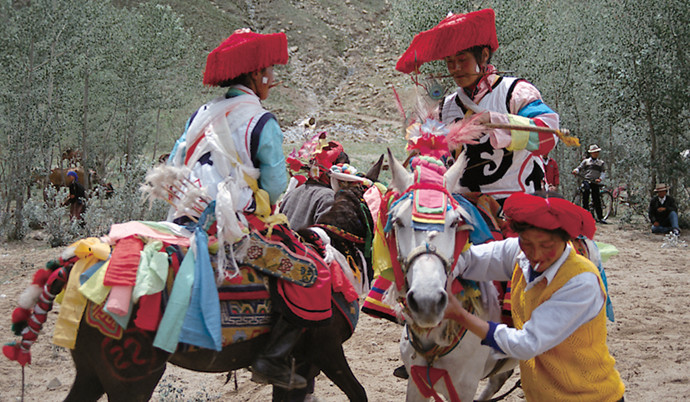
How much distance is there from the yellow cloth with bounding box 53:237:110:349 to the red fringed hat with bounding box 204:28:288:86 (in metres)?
1.19

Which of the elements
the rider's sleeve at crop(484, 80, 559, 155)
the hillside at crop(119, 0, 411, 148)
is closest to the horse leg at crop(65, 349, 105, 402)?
the rider's sleeve at crop(484, 80, 559, 155)

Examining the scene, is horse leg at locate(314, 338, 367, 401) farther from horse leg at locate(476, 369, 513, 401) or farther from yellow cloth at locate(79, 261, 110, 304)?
yellow cloth at locate(79, 261, 110, 304)

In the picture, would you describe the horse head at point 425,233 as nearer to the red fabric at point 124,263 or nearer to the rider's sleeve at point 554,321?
the rider's sleeve at point 554,321

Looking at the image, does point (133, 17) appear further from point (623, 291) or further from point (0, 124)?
point (623, 291)

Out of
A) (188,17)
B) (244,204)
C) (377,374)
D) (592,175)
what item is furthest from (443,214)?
(188,17)

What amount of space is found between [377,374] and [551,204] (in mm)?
3592

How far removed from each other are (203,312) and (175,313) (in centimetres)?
14

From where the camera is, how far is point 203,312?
9.04ft

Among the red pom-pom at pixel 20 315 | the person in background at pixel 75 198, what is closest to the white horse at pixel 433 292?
the red pom-pom at pixel 20 315

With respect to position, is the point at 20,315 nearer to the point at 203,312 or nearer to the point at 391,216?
the point at 203,312

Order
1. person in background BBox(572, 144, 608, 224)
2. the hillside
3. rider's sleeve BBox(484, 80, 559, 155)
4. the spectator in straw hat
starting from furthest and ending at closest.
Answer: the hillside, person in background BBox(572, 144, 608, 224), the spectator in straw hat, rider's sleeve BBox(484, 80, 559, 155)

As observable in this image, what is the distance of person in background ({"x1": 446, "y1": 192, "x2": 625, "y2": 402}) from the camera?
230 cm

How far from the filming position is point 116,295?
2588mm

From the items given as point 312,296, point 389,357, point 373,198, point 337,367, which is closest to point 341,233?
point 373,198
